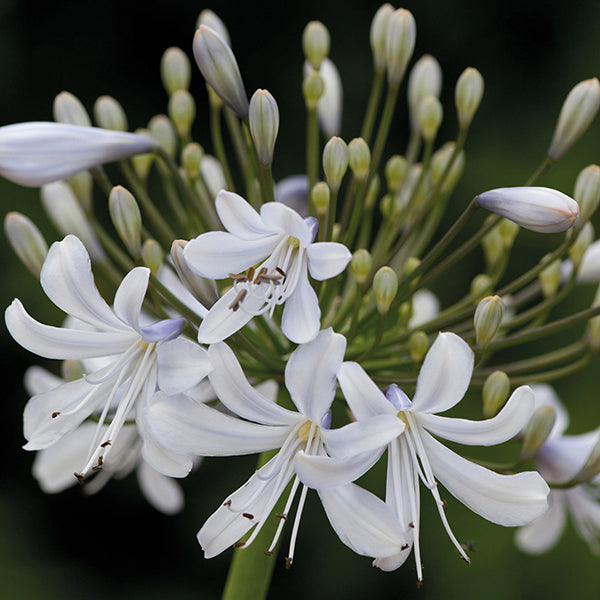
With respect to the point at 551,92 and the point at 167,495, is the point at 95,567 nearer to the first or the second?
the point at 167,495

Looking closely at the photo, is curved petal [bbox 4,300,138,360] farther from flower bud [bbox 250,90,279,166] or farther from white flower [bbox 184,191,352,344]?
flower bud [bbox 250,90,279,166]

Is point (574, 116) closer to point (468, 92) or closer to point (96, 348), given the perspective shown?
point (468, 92)

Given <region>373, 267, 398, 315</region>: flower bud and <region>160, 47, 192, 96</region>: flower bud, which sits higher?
<region>160, 47, 192, 96</region>: flower bud

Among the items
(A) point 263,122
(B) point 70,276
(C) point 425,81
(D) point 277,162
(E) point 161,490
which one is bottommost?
(E) point 161,490

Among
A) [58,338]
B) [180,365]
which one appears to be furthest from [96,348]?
[180,365]

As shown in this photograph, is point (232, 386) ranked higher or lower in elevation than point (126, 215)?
lower

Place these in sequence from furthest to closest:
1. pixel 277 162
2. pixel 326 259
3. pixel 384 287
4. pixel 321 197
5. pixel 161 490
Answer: pixel 277 162 < pixel 161 490 < pixel 321 197 < pixel 384 287 < pixel 326 259

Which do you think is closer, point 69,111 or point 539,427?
point 539,427

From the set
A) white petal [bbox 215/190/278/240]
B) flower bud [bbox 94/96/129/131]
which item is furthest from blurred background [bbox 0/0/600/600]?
white petal [bbox 215/190/278/240]
